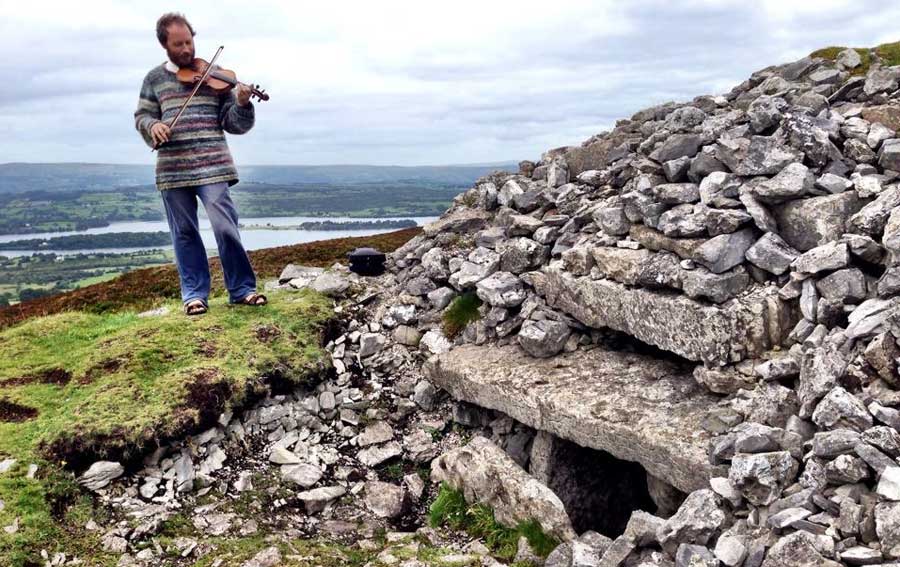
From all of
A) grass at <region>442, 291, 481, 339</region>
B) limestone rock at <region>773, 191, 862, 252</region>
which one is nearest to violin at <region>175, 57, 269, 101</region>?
grass at <region>442, 291, 481, 339</region>

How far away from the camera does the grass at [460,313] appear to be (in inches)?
532

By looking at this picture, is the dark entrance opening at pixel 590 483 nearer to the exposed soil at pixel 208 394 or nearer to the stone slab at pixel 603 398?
the stone slab at pixel 603 398

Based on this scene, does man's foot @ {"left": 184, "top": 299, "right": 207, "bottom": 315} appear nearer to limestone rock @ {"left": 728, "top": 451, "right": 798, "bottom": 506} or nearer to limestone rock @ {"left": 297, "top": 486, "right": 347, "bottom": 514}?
limestone rock @ {"left": 297, "top": 486, "right": 347, "bottom": 514}

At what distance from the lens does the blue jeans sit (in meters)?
13.9

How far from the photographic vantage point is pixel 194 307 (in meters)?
14.4

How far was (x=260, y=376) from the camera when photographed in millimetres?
12297

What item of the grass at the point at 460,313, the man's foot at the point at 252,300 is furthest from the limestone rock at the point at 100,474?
the grass at the point at 460,313

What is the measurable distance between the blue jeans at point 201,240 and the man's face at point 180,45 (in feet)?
7.83

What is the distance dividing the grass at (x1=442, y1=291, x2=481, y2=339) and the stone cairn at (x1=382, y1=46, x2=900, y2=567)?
19 cm

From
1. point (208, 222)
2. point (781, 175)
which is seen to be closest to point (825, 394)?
point (781, 175)

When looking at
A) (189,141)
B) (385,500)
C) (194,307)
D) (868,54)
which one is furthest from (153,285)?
(868,54)

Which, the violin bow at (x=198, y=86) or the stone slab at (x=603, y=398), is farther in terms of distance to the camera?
the violin bow at (x=198, y=86)

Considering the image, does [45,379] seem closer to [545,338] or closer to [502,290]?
[502,290]

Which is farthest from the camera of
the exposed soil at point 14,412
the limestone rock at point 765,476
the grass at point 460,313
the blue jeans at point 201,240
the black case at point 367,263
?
the black case at point 367,263
